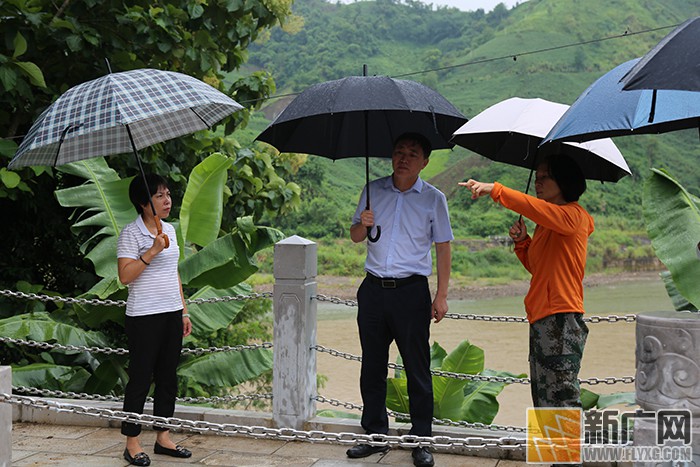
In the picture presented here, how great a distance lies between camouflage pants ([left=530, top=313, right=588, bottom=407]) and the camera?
383 centimetres

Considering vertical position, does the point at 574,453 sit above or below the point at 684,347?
below

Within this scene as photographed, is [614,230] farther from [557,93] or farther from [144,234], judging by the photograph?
[144,234]

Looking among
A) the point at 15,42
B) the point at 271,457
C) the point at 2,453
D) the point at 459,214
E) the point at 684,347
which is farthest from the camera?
the point at 459,214

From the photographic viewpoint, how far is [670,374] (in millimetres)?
3164

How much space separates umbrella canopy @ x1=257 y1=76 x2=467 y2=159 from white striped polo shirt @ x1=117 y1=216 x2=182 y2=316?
32.5 inches

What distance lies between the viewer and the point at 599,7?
186 feet

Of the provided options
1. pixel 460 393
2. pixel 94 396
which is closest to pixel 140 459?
pixel 94 396

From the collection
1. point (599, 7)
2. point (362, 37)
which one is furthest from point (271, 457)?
point (599, 7)

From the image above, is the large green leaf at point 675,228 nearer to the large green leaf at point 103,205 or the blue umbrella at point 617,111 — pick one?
the blue umbrella at point 617,111

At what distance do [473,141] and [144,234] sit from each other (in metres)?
1.81

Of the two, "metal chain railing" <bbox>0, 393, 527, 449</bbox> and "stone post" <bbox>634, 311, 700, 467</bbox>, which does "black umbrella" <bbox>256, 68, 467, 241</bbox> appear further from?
"stone post" <bbox>634, 311, 700, 467</bbox>

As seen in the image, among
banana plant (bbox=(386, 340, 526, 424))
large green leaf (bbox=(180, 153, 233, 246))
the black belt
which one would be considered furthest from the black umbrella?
large green leaf (bbox=(180, 153, 233, 246))

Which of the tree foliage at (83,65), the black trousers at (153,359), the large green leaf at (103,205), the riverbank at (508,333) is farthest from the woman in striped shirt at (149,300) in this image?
the riverbank at (508,333)

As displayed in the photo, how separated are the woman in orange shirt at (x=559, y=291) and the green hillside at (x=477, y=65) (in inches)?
1006
